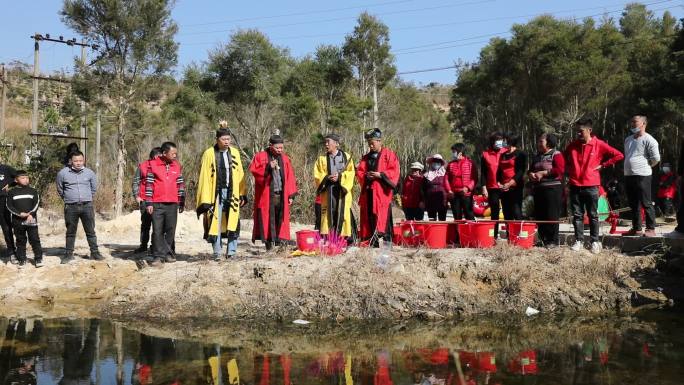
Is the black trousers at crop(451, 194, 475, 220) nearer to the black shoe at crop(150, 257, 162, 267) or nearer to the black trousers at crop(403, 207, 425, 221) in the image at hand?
the black trousers at crop(403, 207, 425, 221)

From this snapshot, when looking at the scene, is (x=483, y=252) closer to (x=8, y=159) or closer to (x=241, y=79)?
(x=8, y=159)

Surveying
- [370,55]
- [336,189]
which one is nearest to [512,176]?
[336,189]

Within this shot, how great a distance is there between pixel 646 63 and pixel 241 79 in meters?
15.7

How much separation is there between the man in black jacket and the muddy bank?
909 millimetres

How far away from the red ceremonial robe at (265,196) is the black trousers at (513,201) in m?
2.90

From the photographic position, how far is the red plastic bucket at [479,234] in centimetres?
839

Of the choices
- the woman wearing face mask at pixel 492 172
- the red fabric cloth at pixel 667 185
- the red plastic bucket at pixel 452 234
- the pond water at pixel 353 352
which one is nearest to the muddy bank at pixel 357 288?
the pond water at pixel 353 352

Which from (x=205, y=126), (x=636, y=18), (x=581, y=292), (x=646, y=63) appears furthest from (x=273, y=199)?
(x=636, y=18)

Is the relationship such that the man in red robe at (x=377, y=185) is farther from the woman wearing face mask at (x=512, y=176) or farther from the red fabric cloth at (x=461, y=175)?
the red fabric cloth at (x=461, y=175)

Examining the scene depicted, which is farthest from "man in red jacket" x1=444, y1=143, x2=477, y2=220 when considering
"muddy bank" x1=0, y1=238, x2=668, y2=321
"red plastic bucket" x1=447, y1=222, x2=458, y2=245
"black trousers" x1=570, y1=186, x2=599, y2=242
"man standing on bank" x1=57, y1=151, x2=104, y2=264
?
"man standing on bank" x1=57, y1=151, x2=104, y2=264

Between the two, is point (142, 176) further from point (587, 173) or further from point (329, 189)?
point (587, 173)

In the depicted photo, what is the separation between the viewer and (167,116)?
A: 30.3 meters

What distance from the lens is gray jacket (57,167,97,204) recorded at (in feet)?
28.2

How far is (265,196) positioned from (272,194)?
0.32ft
